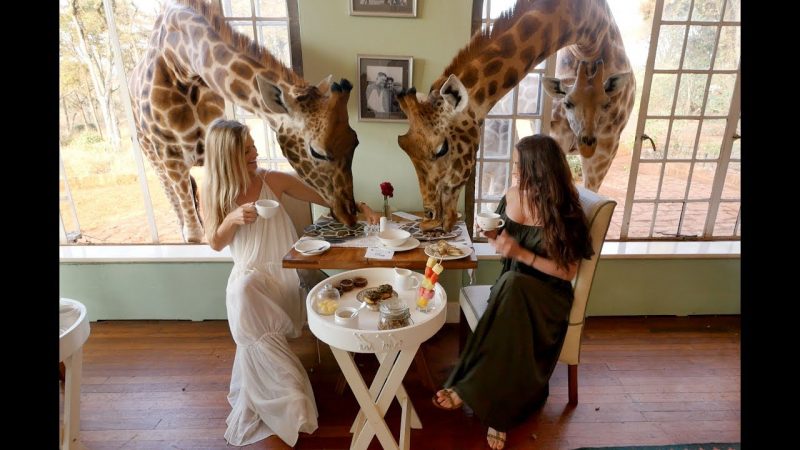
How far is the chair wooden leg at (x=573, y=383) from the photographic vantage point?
2.06 m

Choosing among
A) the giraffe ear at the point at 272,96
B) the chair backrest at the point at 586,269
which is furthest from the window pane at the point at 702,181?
the giraffe ear at the point at 272,96

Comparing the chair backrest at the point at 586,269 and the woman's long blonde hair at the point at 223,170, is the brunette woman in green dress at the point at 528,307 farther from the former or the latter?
the woman's long blonde hair at the point at 223,170

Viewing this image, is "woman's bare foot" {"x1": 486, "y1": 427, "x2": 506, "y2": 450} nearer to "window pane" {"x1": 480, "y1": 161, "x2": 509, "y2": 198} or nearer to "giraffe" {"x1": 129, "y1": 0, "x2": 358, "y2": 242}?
"giraffe" {"x1": 129, "y1": 0, "x2": 358, "y2": 242}

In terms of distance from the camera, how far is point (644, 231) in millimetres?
3111

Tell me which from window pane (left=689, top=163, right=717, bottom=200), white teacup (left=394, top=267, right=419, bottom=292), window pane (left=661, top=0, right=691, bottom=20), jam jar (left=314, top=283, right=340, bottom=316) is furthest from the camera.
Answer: window pane (left=689, top=163, right=717, bottom=200)

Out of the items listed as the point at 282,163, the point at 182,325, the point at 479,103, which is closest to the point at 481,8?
the point at 479,103

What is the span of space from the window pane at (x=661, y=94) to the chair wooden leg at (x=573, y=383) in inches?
69.3

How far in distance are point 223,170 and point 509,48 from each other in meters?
1.59

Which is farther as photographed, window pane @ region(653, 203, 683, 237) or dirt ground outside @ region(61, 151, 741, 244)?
window pane @ region(653, 203, 683, 237)

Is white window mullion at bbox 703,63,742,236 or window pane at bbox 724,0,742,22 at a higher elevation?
window pane at bbox 724,0,742,22

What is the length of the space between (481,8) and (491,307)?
167 centimetres

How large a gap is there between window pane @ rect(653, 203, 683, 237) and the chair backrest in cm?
153

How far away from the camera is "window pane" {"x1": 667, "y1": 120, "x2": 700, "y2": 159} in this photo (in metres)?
2.78

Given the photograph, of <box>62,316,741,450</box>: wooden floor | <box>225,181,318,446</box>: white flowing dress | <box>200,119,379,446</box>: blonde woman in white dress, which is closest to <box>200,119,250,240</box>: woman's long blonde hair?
<box>200,119,379,446</box>: blonde woman in white dress
